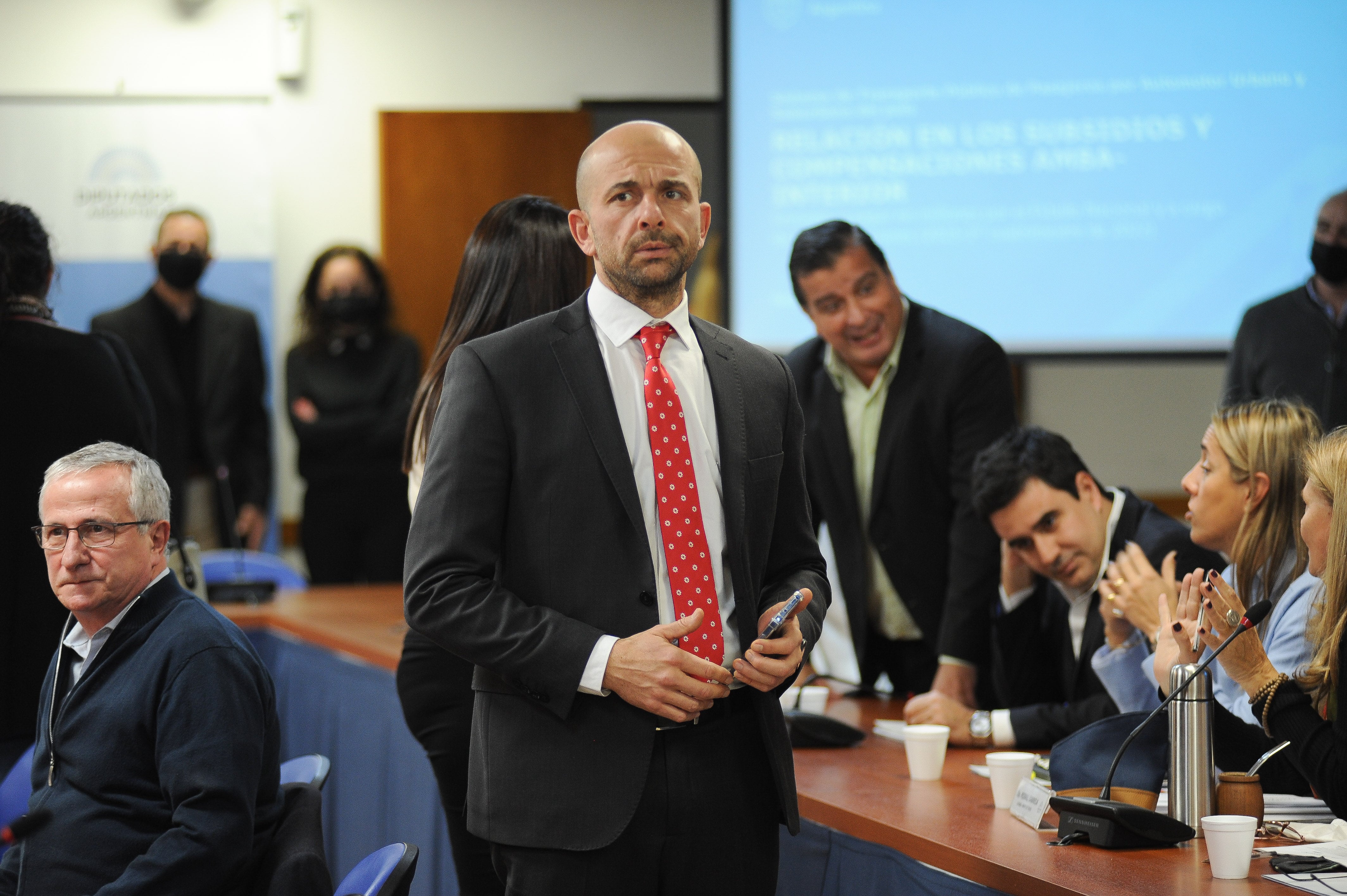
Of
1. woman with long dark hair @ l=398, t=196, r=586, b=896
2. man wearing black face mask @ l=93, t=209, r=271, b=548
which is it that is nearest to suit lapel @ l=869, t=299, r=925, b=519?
woman with long dark hair @ l=398, t=196, r=586, b=896

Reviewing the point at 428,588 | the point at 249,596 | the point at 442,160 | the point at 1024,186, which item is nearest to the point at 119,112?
the point at 442,160

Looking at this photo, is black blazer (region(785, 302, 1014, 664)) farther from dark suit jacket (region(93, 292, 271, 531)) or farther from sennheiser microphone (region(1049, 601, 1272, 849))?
dark suit jacket (region(93, 292, 271, 531))

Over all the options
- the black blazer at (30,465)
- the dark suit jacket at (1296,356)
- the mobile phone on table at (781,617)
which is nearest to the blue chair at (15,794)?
the black blazer at (30,465)

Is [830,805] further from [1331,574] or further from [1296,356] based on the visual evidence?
[1296,356]

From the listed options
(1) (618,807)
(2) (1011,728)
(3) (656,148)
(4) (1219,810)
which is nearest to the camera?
(1) (618,807)

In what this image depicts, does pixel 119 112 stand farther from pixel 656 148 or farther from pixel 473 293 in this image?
pixel 656 148

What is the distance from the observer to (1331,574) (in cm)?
177

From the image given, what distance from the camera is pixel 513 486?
1589mm

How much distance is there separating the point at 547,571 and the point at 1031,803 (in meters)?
0.75

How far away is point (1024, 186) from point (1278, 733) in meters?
2.48

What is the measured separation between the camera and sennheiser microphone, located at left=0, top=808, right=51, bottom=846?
135 centimetres

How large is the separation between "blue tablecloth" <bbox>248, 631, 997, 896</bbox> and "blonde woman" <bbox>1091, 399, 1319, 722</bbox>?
630 mm

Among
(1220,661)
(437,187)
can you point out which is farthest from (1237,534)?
(437,187)

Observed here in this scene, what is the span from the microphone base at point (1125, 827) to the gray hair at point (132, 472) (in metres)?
1.32
